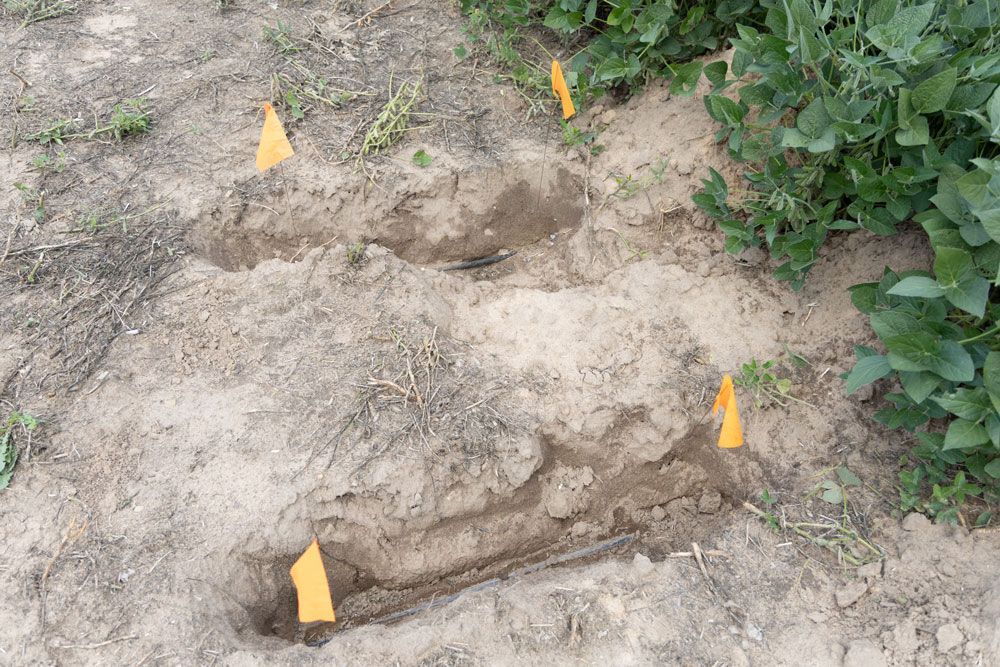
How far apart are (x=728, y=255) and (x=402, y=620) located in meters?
1.67

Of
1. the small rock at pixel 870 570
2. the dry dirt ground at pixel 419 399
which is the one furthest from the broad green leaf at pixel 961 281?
the small rock at pixel 870 570

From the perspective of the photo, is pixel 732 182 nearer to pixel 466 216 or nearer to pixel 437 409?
pixel 466 216

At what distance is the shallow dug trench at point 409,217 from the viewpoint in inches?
112

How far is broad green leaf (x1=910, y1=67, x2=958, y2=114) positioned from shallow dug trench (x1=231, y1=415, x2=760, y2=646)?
110 centimetres

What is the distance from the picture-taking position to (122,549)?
200cm

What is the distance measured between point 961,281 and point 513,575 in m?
1.48

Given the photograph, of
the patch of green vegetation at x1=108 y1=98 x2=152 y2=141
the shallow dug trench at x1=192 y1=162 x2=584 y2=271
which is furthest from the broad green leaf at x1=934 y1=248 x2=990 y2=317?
the patch of green vegetation at x1=108 y1=98 x2=152 y2=141

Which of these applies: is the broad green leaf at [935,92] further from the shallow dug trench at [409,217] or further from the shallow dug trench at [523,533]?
the shallow dug trench at [409,217]

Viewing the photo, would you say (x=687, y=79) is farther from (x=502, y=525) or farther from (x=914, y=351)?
(x=502, y=525)

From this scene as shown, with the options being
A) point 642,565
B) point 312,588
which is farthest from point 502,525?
point 312,588

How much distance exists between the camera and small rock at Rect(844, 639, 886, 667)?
1862 mm

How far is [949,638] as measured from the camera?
72.9 inches

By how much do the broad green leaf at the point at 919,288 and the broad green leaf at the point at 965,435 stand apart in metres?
0.33

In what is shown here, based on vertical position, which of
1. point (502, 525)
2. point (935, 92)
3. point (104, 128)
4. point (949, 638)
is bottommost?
point (502, 525)
